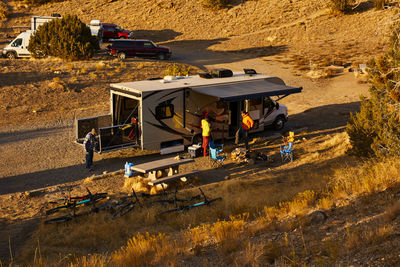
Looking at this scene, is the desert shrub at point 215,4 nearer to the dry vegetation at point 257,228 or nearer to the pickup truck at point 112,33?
the pickup truck at point 112,33

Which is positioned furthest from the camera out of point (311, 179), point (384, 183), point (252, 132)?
point (252, 132)

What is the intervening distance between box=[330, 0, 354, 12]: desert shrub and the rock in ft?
131

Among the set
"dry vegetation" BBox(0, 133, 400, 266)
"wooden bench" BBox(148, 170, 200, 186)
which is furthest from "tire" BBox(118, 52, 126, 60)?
"dry vegetation" BBox(0, 133, 400, 266)

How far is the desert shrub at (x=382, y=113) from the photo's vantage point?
1248cm

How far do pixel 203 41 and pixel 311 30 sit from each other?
10.3 metres

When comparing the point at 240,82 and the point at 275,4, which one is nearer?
the point at 240,82

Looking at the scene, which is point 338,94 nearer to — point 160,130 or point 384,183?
point 160,130

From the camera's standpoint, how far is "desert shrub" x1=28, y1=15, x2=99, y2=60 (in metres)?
30.2

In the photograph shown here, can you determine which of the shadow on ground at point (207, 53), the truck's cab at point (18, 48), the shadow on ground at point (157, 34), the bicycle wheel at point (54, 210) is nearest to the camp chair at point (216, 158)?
the bicycle wheel at point (54, 210)

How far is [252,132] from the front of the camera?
1962cm

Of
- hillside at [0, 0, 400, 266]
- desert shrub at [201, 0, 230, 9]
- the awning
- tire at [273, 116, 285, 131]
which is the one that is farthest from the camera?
desert shrub at [201, 0, 230, 9]

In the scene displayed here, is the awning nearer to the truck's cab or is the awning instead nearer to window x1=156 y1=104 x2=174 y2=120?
window x1=156 y1=104 x2=174 y2=120

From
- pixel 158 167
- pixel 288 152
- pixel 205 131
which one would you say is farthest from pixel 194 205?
pixel 288 152

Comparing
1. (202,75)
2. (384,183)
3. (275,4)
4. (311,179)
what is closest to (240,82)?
(202,75)
